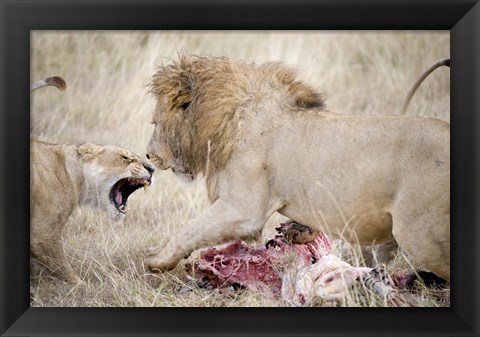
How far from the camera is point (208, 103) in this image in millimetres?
5230

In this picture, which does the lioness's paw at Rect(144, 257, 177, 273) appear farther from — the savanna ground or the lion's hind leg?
the lion's hind leg

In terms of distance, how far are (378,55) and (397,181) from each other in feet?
17.9

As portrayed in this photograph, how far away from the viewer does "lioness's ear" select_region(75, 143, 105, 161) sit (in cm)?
576

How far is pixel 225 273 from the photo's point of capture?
5348 mm

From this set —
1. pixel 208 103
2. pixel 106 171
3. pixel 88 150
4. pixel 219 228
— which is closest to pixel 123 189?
pixel 106 171

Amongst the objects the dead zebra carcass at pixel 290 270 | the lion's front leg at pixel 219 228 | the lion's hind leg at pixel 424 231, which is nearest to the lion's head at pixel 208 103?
the lion's front leg at pixel 219 228

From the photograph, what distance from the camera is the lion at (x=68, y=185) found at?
5.32m

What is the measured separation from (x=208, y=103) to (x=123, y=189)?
1.16 meters

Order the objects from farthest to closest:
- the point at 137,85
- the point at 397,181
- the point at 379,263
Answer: the point at 137,85
the point at 379,263
the point at 397,181

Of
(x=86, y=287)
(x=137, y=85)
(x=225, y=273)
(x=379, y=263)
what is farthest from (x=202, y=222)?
(x=137, y=85)

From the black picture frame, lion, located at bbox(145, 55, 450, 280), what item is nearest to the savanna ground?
the black picture frame

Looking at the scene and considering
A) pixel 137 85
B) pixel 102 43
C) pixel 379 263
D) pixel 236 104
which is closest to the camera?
pixel 236 104

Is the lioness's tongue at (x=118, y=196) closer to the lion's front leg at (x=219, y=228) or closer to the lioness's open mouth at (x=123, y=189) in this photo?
the lioness's open mouth at (x=123, y=189)
